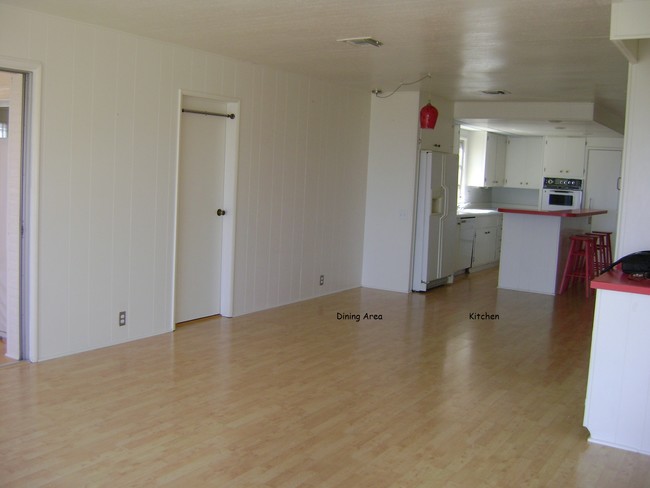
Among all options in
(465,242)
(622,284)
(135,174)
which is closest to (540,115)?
(465,242)

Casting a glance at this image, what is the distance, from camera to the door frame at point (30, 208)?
14.1 feet

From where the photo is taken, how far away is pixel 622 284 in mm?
3441

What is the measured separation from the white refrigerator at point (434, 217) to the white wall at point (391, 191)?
0.64 ft

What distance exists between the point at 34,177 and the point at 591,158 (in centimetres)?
976

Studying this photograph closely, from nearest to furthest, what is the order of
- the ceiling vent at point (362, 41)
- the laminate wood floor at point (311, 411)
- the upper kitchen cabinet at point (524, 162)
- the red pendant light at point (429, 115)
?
1. the laminate wood floor at point (311, 411)
2. the ceiling vent at point (362, 41)
3. the red pendant light at point (429, 115)
4. the upper kitchen cabinet at point (524, 162)

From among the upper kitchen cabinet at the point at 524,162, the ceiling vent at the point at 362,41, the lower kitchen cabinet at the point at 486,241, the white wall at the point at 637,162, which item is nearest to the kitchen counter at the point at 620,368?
the white wall at the point at 637,162

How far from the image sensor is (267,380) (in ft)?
14.5

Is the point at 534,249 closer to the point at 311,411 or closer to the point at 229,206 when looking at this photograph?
the point at 229,206

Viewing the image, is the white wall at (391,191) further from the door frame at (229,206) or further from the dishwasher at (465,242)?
the door frame at (229,206)

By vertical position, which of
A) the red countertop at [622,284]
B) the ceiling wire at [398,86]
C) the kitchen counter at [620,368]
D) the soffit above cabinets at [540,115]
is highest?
the ceiling wire at [398,86]

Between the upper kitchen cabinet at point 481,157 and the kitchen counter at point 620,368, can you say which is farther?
the upper kitchen cabinet at point 481,157

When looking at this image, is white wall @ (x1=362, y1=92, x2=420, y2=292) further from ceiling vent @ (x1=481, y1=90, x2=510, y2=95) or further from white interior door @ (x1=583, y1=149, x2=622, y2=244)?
white interior door @ (x1=583, y1=149, x2=622, y2=244)

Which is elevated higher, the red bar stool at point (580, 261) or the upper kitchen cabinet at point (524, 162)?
the upper kitchen cabinet at point (524, 162)

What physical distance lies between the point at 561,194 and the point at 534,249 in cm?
352
